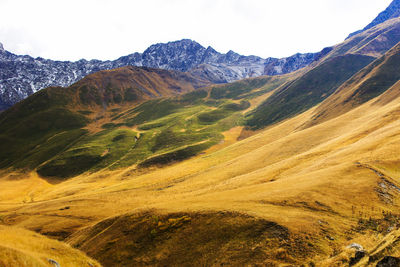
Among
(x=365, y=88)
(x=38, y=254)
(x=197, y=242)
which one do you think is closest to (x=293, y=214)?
(x=197, y=242)

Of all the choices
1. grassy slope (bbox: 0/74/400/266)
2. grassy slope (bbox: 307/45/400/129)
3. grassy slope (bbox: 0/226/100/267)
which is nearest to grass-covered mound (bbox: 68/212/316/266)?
grassy slope (bbox: 0/74/400/266)

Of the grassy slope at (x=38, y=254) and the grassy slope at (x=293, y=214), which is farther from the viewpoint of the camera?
the grassy slope at (x=293, y=214)

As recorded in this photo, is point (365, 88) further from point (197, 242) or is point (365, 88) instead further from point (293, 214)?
point (197, 242)

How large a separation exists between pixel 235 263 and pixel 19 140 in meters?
206

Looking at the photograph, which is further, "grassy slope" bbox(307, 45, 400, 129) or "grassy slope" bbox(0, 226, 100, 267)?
"grassy slope" bbox(307, 45, 400, 129)

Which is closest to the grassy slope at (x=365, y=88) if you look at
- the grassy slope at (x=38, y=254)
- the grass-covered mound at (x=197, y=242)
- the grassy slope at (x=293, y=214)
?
the grassy slope at (x=293, y=214)

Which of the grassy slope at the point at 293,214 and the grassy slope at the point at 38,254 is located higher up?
the grassy slope at the point at 38,254

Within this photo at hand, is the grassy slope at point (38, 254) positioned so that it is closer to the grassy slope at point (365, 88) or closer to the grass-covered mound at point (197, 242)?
the grass-covered mound at point (197, 242)

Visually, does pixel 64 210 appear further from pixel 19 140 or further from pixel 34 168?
pixel 19 140

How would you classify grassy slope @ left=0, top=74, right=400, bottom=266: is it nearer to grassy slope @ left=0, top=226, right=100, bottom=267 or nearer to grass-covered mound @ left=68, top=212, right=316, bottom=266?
grass-covered mound @ left=68, top=212, right=316, bottom=266

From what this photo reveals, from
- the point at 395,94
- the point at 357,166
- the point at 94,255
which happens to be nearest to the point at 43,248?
the point at 94,255

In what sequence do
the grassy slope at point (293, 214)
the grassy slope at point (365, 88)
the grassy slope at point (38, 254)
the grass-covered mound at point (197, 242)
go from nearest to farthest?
the grassy slope at point (38, 254) → the grass-covered mound at point (197, 242) → the grassy slope at point (293, 214) → the grassy slope at point (365, 88)

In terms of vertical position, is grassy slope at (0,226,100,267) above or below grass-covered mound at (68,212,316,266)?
above

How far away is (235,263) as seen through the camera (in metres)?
17.4
